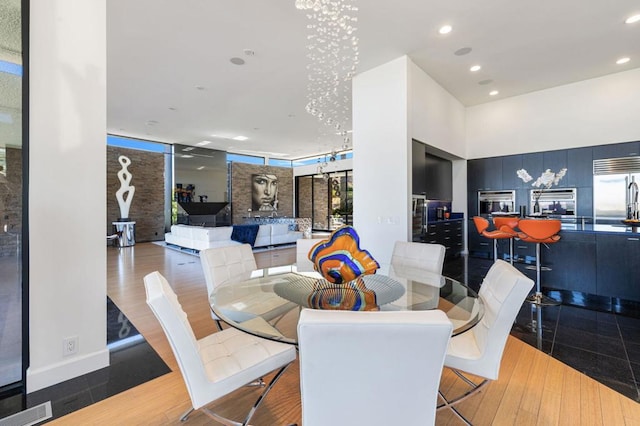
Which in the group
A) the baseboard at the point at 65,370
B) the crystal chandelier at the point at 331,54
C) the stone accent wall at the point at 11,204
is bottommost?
the baseboard at the point at 65,370

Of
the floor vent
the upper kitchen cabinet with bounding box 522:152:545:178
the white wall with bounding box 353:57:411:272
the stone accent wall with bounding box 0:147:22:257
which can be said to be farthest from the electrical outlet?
the upper kitchen cabinet with bounding box 522:152:545:178

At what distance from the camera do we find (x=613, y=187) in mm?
5129

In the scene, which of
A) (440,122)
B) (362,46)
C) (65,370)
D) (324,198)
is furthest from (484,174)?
(65,370)

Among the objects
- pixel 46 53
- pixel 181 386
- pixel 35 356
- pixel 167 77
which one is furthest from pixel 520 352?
pixel 167 77

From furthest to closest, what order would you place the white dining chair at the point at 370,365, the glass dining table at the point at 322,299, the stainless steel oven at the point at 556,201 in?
the stainless steel oven at the point at 556,201 → the glass dining table at the point at 322,299 → the white dining chair at the point at 370,365

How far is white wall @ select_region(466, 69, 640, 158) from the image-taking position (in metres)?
4.99

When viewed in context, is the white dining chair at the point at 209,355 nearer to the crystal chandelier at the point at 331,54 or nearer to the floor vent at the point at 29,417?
the floor vent at the point at 29,417

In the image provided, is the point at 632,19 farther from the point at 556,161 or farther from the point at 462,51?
the point at 556,161

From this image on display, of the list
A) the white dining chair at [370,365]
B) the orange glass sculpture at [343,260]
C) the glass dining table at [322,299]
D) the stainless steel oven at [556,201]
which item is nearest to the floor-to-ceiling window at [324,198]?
the stainless steel oven at [556,201]

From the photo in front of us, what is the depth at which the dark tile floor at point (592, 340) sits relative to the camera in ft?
6.94

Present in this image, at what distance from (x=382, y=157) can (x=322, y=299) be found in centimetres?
311

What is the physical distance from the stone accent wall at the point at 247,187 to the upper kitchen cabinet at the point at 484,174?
27.8ft

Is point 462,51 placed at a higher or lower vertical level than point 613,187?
higher

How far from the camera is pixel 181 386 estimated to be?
202 cm
